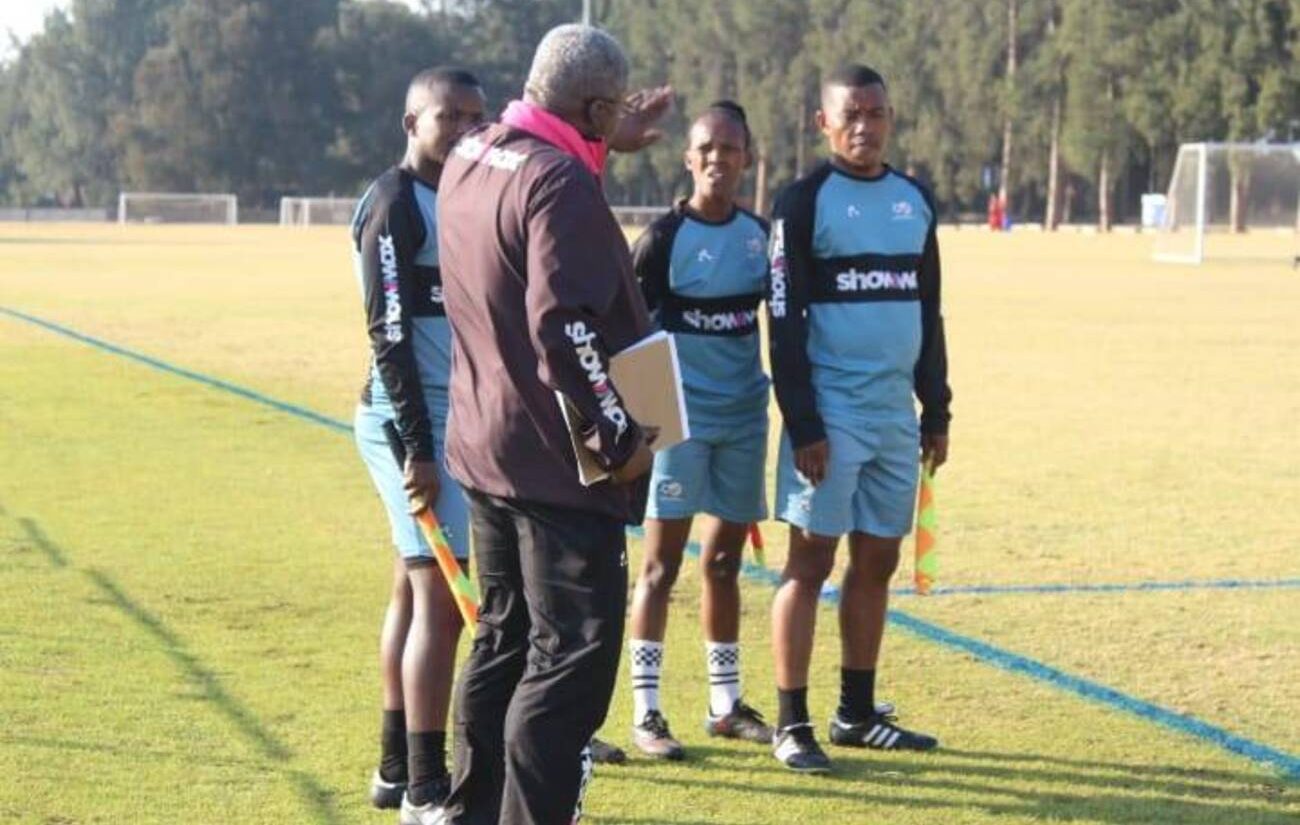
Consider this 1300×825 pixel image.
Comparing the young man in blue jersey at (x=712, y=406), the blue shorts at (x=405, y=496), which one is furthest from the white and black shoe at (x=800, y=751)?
the blue shorts at (x=405, y=496)

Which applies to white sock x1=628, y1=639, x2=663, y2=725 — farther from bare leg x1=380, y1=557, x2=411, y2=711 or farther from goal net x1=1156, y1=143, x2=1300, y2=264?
goal net x1=1156, y1=143, x2=1300, y2=264

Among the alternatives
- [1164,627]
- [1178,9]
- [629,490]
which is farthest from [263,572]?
[1178,9]

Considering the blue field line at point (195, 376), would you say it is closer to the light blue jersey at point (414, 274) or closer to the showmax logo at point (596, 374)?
the light blue jersey at point (414, 274)

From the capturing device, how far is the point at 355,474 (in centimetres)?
1236

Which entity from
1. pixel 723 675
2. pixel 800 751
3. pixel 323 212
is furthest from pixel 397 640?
pixel 323 212

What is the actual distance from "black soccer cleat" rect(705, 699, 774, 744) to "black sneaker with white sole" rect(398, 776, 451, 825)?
121cm

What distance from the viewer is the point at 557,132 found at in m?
4.57

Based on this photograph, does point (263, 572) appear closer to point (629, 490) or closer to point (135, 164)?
point (629, 490)

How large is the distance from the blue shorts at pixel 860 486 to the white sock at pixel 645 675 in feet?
2.01

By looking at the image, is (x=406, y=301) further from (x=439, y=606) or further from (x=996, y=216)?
(x=996, y=216)

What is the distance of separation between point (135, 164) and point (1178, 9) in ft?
182

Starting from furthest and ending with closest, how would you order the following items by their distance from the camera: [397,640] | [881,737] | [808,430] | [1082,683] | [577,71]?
1. [1082,683]
2. [881,737]
3. [808,430]
4. [397,640]
5. [577,71]

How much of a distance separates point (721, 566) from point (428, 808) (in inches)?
59.1

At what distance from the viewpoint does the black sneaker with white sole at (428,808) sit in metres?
5.41
